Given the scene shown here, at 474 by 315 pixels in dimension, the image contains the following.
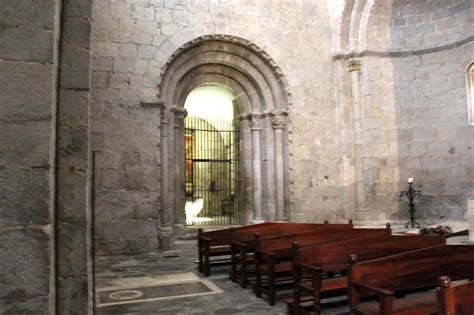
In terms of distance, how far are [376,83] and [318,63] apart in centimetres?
139

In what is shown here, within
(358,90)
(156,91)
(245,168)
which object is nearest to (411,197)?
(358,90)

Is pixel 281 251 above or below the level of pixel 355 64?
below

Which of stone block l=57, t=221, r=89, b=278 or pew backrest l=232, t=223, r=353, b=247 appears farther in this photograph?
pew backrest l=232, t=223, r=353, b=247

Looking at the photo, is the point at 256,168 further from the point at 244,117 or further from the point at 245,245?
the point at 245,245

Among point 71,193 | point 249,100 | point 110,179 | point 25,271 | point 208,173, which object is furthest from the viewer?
point 208,173

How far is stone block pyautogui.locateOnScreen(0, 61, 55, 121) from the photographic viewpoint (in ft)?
7.29

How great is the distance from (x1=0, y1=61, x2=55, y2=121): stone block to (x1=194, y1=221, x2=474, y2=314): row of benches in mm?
2307

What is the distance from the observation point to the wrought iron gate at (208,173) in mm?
11781

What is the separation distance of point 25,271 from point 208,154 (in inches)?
428

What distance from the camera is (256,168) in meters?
9.38

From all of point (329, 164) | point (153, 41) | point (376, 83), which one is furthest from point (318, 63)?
point (153, 41)

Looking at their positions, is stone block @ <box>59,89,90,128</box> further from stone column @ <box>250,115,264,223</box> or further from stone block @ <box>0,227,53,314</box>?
stone column @ <box>250,115,264,223</box>

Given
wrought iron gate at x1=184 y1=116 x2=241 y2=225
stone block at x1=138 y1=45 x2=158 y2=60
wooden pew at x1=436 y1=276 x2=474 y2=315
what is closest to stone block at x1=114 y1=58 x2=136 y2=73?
stone block at x1=138 y1=45 x2=158 y2=60

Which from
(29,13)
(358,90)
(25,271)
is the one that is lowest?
(25,271)
